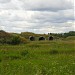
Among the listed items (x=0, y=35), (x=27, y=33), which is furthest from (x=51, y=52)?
(x=27, y=33)

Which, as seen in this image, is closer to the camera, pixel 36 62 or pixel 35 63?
pixel 35 63

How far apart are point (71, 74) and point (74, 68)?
2.25 m

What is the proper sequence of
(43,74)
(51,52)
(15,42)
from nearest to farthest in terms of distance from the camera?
(43,74), (51,52), (15,42)

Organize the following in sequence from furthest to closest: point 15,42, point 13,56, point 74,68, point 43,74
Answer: point 15,42 < point 13,56 < point 74,68 < point 43,74

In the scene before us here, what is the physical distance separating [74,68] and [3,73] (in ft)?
12.8

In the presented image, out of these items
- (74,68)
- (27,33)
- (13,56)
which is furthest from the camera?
(27,33)

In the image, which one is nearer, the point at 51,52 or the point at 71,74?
the point at 71,74

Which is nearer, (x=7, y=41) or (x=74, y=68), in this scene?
(x=74, y=68)

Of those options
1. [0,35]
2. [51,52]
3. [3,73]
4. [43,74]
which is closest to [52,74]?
[43,74]

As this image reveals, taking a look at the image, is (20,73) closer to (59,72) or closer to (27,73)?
(27,73)

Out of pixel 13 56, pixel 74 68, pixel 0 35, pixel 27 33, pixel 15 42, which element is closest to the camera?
pixel 74 68

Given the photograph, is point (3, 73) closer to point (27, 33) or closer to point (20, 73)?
point (20, 73)

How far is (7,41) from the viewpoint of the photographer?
195ft

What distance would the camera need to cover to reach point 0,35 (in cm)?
6900
